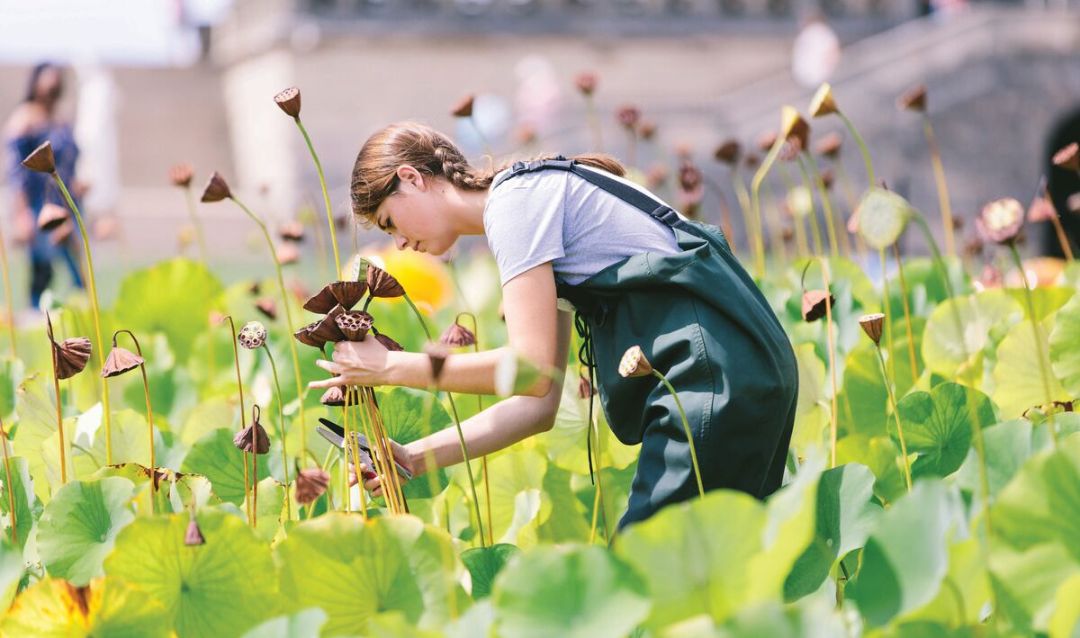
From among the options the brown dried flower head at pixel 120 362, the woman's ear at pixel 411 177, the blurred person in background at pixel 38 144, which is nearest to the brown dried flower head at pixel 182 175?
the woman's ear at pixel 411 177

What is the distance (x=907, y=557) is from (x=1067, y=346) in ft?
2.18

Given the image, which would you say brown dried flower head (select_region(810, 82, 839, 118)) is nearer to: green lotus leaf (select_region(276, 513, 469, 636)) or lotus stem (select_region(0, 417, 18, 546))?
green lotus leaf (select_region(276, 513, 469, 636))

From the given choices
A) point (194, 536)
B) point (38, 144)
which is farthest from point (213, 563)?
point (38, 144)

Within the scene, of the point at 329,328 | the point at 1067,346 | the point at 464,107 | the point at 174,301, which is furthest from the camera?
the point at 174,301

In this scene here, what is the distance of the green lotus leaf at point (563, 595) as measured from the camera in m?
0.85

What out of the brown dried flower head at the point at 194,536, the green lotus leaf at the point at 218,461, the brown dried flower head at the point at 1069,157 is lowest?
the green lotus leaf at the point at 218,461

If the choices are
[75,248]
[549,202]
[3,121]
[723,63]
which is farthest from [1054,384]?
[3,121]

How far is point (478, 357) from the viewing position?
116 centimetres

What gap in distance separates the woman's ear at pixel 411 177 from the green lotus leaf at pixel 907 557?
0.55 meters

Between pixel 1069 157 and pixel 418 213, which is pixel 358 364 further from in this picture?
pixel 1069 157

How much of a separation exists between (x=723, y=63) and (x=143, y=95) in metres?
7.47

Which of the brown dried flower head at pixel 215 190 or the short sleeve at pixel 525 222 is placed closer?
the short sleeve at pixel 525 222

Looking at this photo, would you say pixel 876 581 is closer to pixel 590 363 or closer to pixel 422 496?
pixel 590 363

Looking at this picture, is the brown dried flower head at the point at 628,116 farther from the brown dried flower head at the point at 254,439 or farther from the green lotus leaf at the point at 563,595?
the green lotus leaf at the point at 563,595
